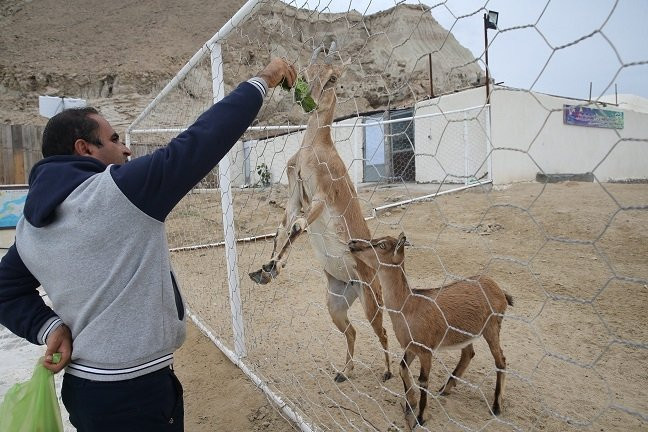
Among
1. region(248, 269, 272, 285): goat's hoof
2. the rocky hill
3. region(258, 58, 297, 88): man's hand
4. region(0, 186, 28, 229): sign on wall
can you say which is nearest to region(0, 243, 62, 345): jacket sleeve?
region(248, 269, 272, 285): goat's hoof

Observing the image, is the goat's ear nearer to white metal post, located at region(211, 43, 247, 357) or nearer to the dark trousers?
the dark trousers

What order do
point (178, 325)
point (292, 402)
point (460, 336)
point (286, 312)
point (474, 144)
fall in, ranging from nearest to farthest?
point (178, 325) < point (460, 336) < point (292, 402) < point (286, 312) < point (474, 144)

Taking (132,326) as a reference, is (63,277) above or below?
above

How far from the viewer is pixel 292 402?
8.32 feet

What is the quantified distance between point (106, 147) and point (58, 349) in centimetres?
71

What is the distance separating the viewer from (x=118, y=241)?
51.5 inches

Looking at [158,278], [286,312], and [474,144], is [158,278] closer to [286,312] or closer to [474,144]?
[286,312]

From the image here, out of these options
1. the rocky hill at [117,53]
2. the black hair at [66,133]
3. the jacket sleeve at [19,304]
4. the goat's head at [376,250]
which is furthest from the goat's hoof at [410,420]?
the rocky hill at [117,53]

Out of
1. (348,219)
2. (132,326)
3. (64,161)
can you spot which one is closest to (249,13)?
(348,219)

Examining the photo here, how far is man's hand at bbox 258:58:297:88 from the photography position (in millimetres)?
1583

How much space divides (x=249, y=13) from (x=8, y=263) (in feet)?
5.56

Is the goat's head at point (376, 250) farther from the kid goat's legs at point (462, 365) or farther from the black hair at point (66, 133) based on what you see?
the black hair at point (66, 133)

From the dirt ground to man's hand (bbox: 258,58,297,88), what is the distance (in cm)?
73

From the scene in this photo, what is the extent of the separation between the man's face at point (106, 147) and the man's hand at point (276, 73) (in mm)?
588
